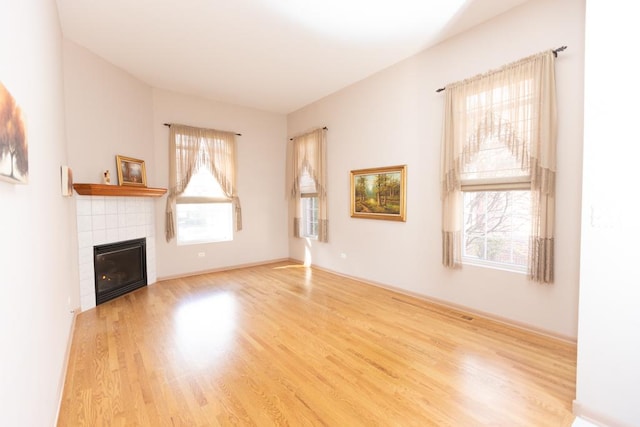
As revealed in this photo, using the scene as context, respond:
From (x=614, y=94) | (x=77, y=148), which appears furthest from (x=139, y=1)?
(x=614, y=94)

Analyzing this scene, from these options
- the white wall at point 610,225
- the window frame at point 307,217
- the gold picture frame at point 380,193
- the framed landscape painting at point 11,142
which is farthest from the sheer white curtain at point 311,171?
the framed landscape painting at point 11,142

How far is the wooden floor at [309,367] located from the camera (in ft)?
6.24

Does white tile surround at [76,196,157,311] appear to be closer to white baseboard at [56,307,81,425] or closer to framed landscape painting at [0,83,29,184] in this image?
white baseboard at [56,307,81,425]

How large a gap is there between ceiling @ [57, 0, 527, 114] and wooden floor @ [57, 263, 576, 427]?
3.45 m

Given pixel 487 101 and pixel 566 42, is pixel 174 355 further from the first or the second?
pixel 566 42

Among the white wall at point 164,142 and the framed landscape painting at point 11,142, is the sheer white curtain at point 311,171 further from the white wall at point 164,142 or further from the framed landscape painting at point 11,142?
the framed landscape painting at point 11,142

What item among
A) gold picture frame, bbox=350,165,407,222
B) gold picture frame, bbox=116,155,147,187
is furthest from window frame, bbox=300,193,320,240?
gold picture frame, bbox=116,155,147,187

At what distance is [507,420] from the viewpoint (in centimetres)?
183

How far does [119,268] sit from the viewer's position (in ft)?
14.4

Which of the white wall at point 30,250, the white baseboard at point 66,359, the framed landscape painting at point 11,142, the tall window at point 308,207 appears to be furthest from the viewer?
the tall window at point 308,207

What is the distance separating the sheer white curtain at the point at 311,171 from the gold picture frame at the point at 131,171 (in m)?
2.87

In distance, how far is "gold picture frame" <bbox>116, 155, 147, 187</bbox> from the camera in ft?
14.1

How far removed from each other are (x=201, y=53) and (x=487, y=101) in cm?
370

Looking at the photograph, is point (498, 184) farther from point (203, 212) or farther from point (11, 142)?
point (203, 212)
